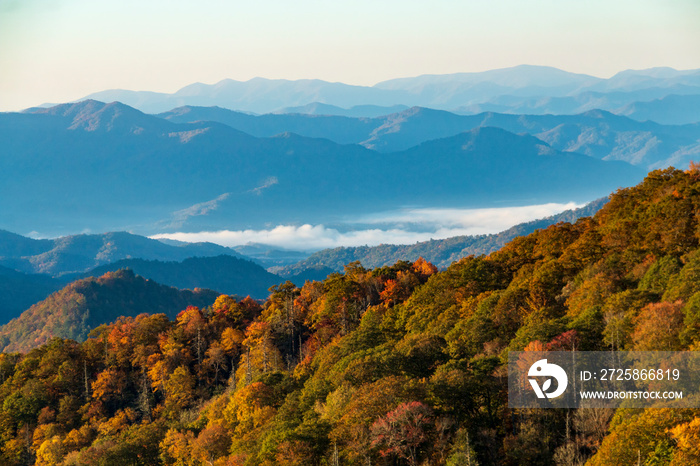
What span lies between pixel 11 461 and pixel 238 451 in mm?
50537

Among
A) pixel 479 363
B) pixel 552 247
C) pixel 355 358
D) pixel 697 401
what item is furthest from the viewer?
pixel 552 247

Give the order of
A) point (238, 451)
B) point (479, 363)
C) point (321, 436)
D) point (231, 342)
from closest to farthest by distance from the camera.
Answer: point (321, 436), point (479, 363), point (238, 451), point (231, 342)

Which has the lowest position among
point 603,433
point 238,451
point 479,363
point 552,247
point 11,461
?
point 11,461

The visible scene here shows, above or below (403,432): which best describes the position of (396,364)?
above

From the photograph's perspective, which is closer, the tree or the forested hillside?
the tree

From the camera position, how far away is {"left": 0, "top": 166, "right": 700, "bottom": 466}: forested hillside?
50594 mm

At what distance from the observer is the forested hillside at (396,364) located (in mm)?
50594

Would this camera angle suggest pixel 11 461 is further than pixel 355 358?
Yes

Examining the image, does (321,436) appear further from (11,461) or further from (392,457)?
(11,461)

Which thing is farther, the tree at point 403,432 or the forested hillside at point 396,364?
the forested hillside at point 396,364

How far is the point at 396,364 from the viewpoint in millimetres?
63531

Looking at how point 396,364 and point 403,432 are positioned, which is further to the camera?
point 396,364

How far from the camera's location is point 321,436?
179 feet

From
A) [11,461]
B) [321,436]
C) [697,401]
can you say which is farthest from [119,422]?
[697,401]
